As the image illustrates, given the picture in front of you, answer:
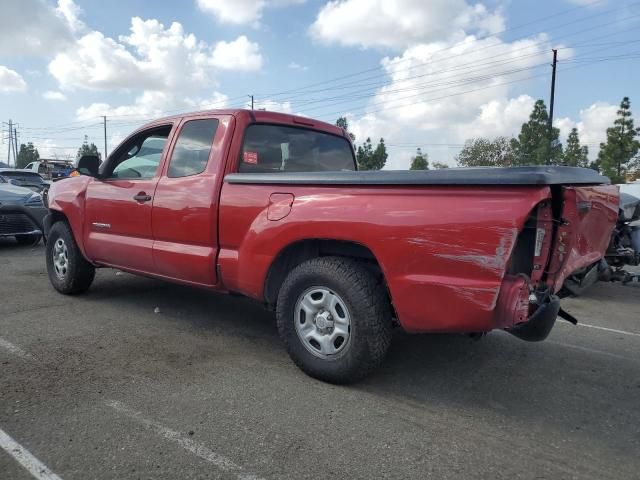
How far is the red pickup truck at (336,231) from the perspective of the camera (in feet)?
9.08

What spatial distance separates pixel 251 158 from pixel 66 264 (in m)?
2.83

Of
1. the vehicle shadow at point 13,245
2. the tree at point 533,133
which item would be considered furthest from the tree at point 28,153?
the vehicle shadow at point 13,245

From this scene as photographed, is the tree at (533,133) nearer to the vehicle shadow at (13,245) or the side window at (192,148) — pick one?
the vehicle shadow at (13,245)

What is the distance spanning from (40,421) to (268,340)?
1.89 m

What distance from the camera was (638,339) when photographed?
472 centimetres

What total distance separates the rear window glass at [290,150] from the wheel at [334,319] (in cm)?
114

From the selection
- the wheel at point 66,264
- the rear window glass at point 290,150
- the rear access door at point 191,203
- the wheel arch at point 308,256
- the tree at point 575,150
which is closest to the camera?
the wheel arch at point 308,256

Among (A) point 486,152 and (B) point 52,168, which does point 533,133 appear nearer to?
(A) point 486,152

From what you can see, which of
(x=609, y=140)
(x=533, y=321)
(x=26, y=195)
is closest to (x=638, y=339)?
(x=533, y=321)

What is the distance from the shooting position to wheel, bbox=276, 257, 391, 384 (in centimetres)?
318

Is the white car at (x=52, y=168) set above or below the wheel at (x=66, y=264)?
above

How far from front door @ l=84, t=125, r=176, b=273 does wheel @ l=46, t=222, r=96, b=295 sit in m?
0.39

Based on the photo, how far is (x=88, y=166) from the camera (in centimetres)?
515

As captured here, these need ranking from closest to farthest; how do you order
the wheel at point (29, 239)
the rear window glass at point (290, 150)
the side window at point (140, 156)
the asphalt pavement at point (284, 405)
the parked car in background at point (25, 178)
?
the asphalt pavement at point (284, 405) → the rear window glass at point (290, 150) → the side window at point (140, 156) → the wheel at point (29, 239) → the parked car in background at point (25, 178)
